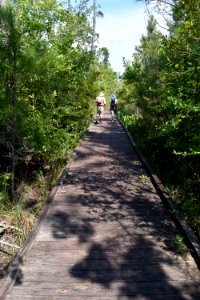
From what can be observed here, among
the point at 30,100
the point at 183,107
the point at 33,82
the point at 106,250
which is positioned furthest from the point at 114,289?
the point at 30,100

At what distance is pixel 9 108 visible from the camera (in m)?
7.54

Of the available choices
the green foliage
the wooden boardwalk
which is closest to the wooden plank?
the wooden boardwalk

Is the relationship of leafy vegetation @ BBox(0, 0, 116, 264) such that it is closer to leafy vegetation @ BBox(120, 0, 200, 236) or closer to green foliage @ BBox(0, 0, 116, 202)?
green foliage @ BBox(0, 0, 116, 202)

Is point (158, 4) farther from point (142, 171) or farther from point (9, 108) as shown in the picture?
point (142, 171)

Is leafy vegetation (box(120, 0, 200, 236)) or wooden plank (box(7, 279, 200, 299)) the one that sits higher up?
leafy vegetation (box(120, 0, 200, 236))

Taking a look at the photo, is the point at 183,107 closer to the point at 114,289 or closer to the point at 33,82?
the point at 114,289

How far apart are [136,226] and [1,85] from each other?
3763 mm

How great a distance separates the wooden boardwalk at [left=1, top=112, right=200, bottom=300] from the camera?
450cm

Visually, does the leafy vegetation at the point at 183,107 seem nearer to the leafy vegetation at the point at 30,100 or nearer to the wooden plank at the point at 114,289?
the wooden plank at the point at 114,289

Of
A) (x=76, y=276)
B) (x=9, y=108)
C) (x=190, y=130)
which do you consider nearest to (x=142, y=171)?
(x=190, y=130)

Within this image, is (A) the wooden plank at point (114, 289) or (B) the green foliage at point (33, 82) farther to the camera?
(B) the green foliage at point (33, 82)

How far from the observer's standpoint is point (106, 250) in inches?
217

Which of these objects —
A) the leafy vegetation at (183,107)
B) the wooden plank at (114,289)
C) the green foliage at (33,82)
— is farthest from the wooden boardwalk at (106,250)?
the green foliage at (33,82)

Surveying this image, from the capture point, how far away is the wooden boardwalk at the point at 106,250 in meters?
4.50
